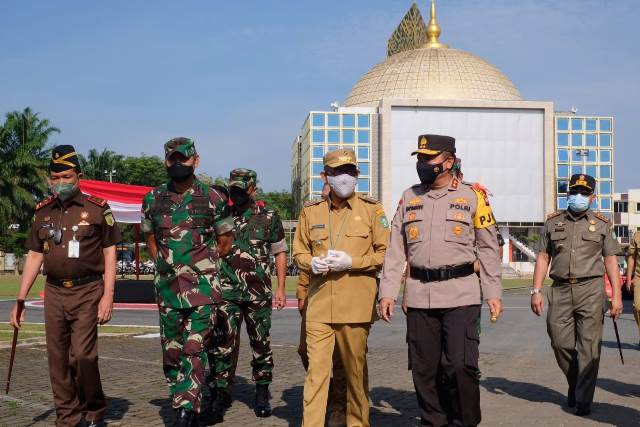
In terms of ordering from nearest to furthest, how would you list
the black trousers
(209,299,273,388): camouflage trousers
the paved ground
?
the black trousers
the paved ground
(209,299,273,388): camouflage trousers

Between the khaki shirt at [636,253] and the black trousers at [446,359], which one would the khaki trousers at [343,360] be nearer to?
the black trousers at [446,359]

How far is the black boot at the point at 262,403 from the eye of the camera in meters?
6.90

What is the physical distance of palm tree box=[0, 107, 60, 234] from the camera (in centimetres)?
5706

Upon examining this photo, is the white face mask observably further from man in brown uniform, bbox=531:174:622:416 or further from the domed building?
the domed building

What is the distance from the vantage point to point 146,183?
83.6 meters

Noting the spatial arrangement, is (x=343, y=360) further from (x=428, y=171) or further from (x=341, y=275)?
(x=428, y=171)

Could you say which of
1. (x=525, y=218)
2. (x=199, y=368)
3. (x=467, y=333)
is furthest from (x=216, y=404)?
(x=525, y=218)

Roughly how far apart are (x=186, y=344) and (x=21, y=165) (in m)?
55.0

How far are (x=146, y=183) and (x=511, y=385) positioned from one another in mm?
77397

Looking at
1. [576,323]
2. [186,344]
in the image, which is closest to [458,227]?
[186,344]

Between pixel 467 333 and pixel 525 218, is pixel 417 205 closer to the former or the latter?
pixel 467 333

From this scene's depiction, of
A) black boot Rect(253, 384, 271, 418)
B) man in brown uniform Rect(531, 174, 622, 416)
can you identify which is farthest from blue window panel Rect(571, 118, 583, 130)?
black boot Rect(253, 384, 271, 418)

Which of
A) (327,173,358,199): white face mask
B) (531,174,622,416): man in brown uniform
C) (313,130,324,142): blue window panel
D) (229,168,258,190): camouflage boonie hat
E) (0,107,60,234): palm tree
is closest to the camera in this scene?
(327,173,358,199): white face mask

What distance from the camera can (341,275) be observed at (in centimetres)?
594
